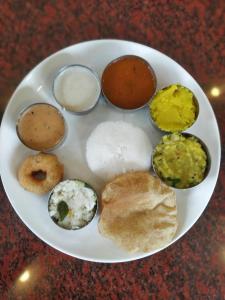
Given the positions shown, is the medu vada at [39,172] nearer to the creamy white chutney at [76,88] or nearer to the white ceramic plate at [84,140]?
the white ceramic plate at [84,140]

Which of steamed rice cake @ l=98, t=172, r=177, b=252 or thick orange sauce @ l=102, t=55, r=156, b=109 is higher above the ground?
thick orange sauce @ l=102, t=55, r=156, b=109

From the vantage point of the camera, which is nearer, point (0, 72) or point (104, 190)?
point (104, 190)

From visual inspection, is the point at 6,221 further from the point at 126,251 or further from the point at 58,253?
the point at 126,251

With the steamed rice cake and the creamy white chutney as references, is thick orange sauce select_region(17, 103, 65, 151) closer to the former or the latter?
the creamy white chutney

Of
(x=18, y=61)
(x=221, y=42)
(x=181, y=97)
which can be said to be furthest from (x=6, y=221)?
(x=221, y=42)

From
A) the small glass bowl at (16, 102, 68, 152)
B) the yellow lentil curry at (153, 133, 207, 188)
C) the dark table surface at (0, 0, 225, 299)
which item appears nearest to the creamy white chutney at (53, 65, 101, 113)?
the small glass bowl at (16, 102, 68, 152)

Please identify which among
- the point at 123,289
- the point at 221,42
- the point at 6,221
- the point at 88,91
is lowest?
the point at 123,289
